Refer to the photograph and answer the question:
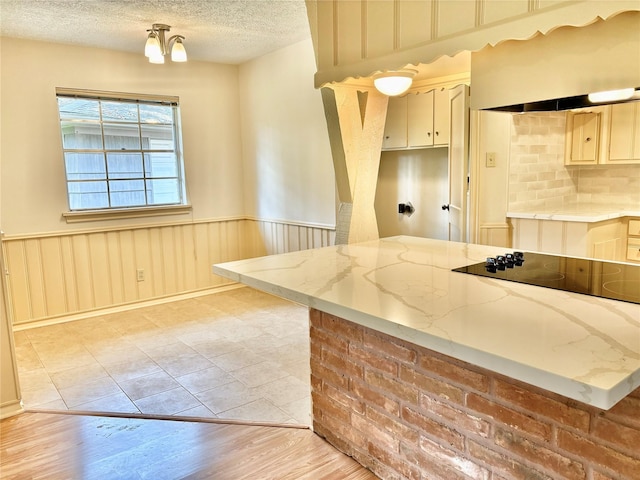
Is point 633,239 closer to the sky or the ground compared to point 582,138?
closer to the ground

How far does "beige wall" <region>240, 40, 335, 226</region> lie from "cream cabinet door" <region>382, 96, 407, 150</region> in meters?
0.57

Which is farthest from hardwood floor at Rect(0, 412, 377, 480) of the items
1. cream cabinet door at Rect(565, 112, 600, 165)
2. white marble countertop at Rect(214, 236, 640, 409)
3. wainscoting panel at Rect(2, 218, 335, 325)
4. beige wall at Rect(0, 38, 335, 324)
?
cream cabinet door at Rect(565, 112, 600, 165)

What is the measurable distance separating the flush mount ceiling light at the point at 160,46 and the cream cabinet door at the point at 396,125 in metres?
1.77

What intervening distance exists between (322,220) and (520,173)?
172 cm

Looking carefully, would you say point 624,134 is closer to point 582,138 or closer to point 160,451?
point 582,138

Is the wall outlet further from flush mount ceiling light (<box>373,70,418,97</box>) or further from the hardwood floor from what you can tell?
the hardwood floor

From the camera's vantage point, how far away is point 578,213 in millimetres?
3566

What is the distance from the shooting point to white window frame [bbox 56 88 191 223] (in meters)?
4.18

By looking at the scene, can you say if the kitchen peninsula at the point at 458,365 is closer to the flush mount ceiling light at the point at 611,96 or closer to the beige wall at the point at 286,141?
the flush mount ceiling light at the point at 611,96

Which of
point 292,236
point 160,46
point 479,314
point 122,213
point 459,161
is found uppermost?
A: point 160,46

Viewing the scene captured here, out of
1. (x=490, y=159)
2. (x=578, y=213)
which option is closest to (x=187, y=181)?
(x=490, y=159)

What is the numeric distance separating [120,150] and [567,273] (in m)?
4.06

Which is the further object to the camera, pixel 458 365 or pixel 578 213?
pixel 578 213

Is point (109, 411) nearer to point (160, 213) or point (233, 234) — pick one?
point (160, 213)
